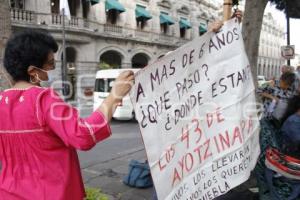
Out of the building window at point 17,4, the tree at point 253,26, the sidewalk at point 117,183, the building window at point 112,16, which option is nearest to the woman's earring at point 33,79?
the sidewalk at point 117,183

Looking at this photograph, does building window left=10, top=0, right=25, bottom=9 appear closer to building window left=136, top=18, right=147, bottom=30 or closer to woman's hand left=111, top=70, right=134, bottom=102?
building window left=136, top=18, right=147, bottom=30

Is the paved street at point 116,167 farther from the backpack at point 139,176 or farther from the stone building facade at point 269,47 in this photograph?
the stone building facade at point 269,47

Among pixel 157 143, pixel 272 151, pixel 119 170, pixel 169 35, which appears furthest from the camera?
pixel 169 35

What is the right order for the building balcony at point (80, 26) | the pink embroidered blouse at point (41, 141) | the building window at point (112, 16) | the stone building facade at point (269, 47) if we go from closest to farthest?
1. the pink embroidered blouse at point (41, 141)
2. the building balcony at point (80, 26)
3. the building window at point (112, 16)
4. the stone building facade at point (269, 47)

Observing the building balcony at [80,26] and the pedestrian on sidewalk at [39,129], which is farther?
the building balcony at [80,26]

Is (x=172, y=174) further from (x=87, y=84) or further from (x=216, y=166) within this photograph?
(x=87, y=84)

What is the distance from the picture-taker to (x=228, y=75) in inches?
106

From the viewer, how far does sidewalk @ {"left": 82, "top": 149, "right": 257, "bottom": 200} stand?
14.9ft

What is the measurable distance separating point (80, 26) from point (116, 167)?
59.5 ft

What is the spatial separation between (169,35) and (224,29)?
32055 millimetres

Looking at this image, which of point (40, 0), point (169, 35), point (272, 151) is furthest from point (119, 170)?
point (169, 35)

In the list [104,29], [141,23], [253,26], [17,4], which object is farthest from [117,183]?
[141,23]

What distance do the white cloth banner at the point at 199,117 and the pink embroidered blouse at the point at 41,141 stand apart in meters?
0.83

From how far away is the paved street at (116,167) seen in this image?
197 inches
